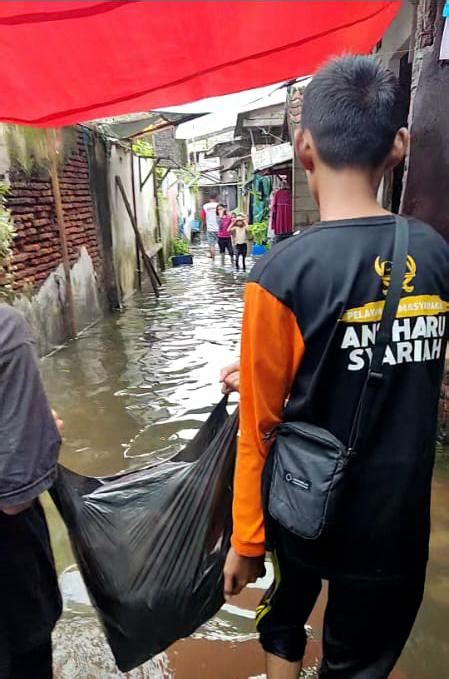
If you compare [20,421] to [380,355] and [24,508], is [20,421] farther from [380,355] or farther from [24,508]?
[380,355]

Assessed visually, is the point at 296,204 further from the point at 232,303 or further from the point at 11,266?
the point at 11,266

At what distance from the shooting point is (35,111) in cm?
279

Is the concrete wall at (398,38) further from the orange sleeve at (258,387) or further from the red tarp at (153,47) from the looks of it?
the orange sleeve at (258,387)

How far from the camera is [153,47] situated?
2320 mm

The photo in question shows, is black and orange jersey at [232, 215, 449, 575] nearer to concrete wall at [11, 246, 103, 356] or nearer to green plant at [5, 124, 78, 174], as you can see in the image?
concrete wall at [11, 246, 103, 356]

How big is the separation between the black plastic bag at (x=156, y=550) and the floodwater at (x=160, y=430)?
1.47 ft

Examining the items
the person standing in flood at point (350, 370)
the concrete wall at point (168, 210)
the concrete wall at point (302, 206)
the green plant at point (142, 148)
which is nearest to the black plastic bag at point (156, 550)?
the person standing in flood at point (350, 370)

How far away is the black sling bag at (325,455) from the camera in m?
1.07

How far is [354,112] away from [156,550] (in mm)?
1303

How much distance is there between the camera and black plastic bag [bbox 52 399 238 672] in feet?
5.25

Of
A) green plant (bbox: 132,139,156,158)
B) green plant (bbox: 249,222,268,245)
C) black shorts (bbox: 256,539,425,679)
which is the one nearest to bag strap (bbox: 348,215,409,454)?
black shorts (bbox: 256,539,425,679)

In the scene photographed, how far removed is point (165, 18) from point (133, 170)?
8.92 meters

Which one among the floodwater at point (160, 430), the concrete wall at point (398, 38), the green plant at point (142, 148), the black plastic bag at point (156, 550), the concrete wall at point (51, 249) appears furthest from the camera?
the green plant at point (142, 148)

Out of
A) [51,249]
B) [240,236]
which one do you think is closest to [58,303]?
[51,249]
